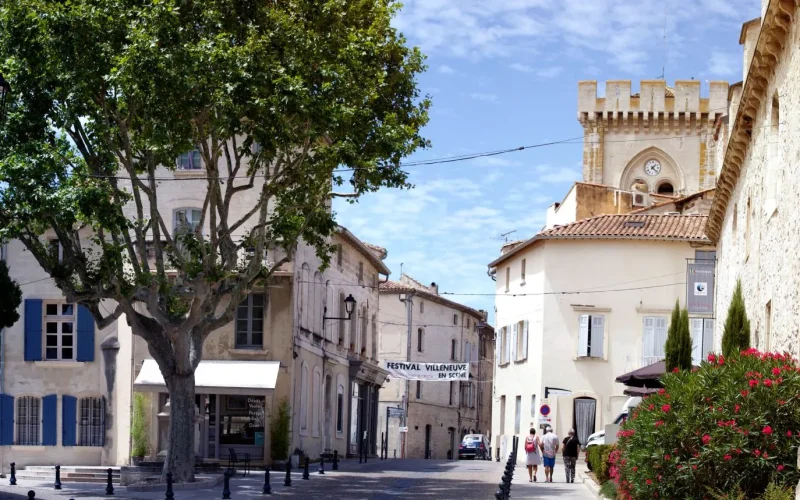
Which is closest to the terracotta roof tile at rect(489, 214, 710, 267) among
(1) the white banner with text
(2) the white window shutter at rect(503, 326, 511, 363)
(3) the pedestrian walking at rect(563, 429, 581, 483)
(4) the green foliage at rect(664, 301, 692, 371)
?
(2) the white window shutter at rect(503, 326, 511, 363)

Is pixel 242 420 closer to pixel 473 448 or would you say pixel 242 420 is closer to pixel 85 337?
pixel 85 337

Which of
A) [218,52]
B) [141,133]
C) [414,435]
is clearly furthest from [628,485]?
[414,435]

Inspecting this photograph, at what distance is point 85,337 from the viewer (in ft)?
115

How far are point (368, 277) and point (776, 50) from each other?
108 feet

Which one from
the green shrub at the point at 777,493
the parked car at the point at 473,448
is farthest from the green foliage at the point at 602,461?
the parked car at the point at 473,448

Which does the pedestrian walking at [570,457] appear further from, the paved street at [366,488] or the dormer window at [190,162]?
the dormer window at [190,162]

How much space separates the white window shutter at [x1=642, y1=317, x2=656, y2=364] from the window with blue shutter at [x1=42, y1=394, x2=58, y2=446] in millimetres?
20802

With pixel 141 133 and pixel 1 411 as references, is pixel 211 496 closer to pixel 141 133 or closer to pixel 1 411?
pixel 141 133

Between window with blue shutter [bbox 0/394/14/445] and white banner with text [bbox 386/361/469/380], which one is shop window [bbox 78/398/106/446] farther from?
white banner with text [bbox 386/361/469/380]

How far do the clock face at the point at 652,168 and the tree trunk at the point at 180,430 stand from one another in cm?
5113

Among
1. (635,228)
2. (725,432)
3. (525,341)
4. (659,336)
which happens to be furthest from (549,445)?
(725,432)

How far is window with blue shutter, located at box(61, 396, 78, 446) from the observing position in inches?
1362

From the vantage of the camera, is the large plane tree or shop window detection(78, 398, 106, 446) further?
shop window detection(78, 398, 106, 446)

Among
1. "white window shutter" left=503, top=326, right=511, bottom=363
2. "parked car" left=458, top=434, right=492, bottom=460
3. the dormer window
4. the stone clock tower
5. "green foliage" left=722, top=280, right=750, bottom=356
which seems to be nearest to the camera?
"green foliage" left=722, top=280, right=750, bottom=356
